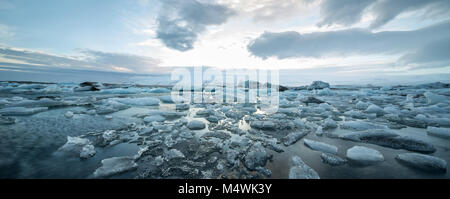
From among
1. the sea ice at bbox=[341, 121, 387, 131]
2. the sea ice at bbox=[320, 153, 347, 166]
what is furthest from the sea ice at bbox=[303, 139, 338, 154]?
the sea ice at bbox=[341, 121, 387, 131]

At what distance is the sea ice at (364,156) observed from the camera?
4.87ft

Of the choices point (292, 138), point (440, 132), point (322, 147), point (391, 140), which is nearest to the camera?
point (322, 147)

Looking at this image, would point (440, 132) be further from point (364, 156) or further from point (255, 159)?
point (255, 159)

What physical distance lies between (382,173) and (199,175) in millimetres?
1711

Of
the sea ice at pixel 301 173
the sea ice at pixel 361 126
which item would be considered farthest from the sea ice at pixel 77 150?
the sea ice at pixel 361 126

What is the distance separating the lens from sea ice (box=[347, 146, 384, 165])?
148 centimetres

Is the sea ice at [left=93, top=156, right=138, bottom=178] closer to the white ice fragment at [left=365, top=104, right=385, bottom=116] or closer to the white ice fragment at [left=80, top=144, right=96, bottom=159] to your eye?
the white ice fragment at [left=80, top=144, right=96, bottom=159]


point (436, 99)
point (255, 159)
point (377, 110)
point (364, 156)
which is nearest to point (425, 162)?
point (364, 156)

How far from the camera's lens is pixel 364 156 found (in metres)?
1.52

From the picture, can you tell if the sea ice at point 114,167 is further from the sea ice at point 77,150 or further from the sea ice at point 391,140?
the sea ice at point 391,140

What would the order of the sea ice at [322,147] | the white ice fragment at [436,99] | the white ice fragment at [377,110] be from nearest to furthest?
the sea ice at [322,147], the white ice fragment at [377,110], the white ice fragment at [436,99]

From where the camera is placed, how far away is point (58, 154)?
1.58 metres
